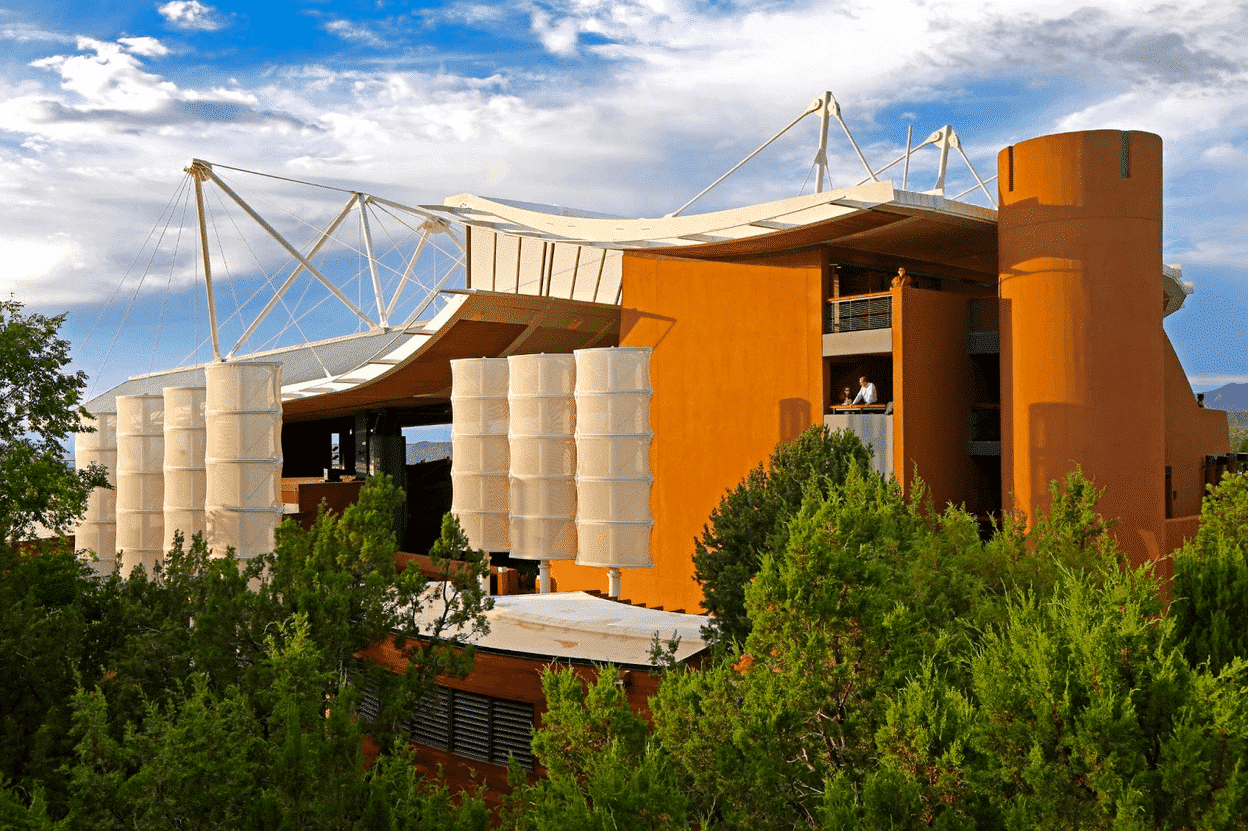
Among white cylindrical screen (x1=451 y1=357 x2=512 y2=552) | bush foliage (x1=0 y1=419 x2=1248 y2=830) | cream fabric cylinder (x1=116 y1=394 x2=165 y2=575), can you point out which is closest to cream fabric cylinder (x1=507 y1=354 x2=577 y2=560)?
white cylindrical screen (x1=451 y1=357 x2=512 y2=552)

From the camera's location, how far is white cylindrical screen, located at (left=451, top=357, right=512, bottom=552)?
1104 inches

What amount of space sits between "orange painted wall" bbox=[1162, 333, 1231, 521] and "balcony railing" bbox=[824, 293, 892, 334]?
8444 mm

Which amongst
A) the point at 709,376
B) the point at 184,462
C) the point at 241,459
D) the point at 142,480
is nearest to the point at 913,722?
the point at 709,376

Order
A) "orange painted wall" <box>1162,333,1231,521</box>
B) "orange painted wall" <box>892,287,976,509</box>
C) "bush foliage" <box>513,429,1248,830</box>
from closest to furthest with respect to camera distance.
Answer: "bush foliage" <box>513,429,1248,830</box> < "orange painted wall" <box>892,287,976,509</box> < "orange painted wall" <box>1162,333,1231,521</box>

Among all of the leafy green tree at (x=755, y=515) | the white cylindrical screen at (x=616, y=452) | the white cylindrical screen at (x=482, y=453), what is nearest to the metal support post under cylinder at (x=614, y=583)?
the white cylindrical screen at (x=616, y=452)

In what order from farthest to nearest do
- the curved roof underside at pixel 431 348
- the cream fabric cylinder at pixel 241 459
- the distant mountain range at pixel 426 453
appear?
the distant mountain range at pixel 426 453 → the curved roof underside at pixel 431 348 → the cream fabric cylinder at pixel 241 459

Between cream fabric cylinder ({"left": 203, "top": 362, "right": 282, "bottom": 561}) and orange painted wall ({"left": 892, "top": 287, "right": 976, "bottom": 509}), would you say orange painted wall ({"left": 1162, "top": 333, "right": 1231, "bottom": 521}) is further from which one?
cream fabric cylinder ({"left": 203, "top": 362, "right": 282, "bottom": 561})

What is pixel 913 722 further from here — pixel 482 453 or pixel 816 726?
pixel 482 453

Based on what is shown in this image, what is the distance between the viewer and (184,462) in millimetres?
30344

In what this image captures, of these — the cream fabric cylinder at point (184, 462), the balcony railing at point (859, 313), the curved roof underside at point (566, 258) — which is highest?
the curved roof underside at point (566, 258)

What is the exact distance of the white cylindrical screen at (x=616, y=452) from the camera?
2578 cm

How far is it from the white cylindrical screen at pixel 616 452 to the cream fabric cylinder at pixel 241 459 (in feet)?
29.1

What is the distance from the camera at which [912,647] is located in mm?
11531

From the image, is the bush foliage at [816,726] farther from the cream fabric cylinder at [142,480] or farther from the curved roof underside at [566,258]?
the cream fabric cylinder at [142,480]
